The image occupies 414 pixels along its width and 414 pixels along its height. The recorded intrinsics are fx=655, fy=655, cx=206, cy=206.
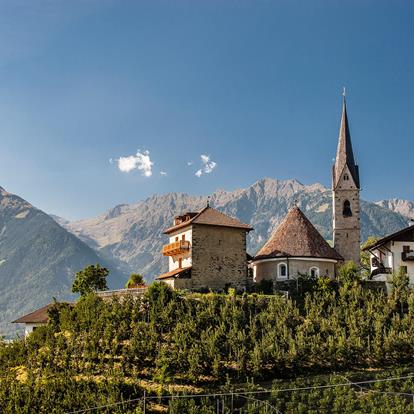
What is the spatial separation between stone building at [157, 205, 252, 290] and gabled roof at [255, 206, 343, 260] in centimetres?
Result: 281

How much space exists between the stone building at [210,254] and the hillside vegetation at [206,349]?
526 cm

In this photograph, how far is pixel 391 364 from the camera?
1635 inches

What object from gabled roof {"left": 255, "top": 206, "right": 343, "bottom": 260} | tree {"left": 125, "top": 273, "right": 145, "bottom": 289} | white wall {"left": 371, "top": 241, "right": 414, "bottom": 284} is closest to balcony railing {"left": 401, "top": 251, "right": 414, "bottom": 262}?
white wall {"left": 371, "top": 241, "right": 414, "bottom": 284}

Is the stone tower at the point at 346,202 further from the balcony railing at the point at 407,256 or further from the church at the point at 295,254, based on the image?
the balcony railing at the point at 407,256

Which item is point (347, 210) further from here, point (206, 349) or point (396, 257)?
point (206, 349)

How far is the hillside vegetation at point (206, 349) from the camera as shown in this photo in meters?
37.4

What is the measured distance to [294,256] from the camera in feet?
182

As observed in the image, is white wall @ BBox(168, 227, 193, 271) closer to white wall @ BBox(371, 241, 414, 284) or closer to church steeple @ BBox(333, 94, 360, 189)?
white wall @ BBox(371, 241, 414, 284)

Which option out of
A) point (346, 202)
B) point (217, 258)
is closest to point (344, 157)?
point (346, 202)

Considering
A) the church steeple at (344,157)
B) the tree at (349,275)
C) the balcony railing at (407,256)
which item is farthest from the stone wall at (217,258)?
the church steeple at (344,157)

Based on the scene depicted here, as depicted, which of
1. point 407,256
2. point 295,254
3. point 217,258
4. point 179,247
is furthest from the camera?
point 407,256

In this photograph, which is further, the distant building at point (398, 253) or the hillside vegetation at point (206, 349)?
the distant building at point (398, 253)

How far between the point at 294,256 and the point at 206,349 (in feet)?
55.4

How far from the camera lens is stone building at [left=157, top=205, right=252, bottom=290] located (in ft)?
177
